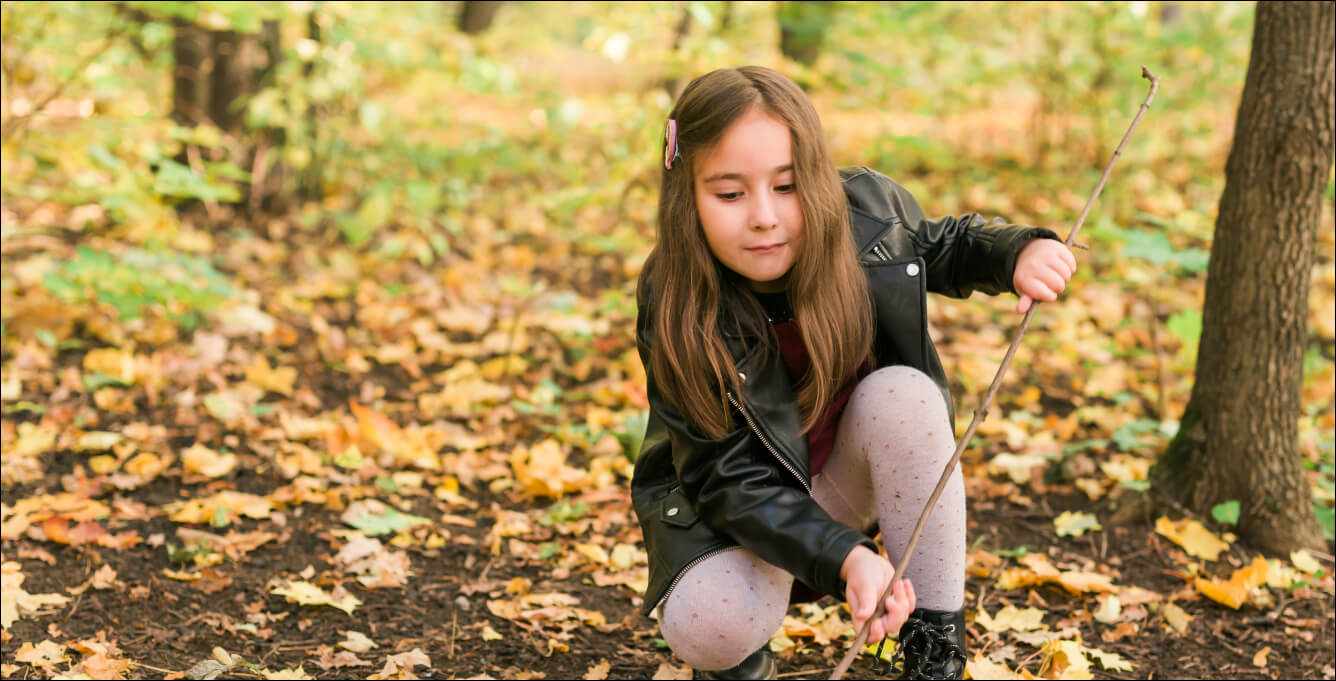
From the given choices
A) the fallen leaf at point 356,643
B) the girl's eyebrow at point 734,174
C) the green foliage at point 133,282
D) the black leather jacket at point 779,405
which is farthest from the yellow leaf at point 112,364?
the girl's eyebrow at point 734,174

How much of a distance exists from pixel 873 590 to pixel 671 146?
725 mm

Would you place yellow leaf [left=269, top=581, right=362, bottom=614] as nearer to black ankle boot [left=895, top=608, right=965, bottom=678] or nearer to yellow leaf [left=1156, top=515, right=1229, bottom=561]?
black ankle boot [left=895, top=608, right=965, bottom=678]

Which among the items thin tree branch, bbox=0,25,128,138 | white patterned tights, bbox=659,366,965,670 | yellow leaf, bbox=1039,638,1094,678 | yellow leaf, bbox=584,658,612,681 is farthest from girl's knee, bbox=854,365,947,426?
thin tree branch, bbox=0,25,128,138

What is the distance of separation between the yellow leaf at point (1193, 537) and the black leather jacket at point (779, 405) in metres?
0.98

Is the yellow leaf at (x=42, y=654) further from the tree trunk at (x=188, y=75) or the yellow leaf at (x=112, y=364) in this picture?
the tree trunk at (x=188, y=75)

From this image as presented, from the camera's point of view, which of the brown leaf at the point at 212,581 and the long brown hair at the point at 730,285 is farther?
the brown leaf at the point at 212,581

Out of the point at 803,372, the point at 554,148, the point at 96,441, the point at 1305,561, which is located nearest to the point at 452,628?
the point at 803,372

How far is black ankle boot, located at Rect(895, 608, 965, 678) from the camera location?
5.42ft

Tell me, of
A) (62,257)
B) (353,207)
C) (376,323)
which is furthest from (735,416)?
(353,207)

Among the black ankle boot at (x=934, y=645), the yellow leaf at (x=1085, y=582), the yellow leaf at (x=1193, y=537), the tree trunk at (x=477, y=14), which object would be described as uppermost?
the tree trunk at (x=477, y=14)

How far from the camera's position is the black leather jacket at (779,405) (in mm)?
1638

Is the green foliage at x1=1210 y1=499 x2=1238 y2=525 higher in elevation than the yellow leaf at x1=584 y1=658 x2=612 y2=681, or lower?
higher

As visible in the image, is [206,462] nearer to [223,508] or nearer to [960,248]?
[223,508]

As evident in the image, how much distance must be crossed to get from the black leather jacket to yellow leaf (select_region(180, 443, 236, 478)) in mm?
1466
